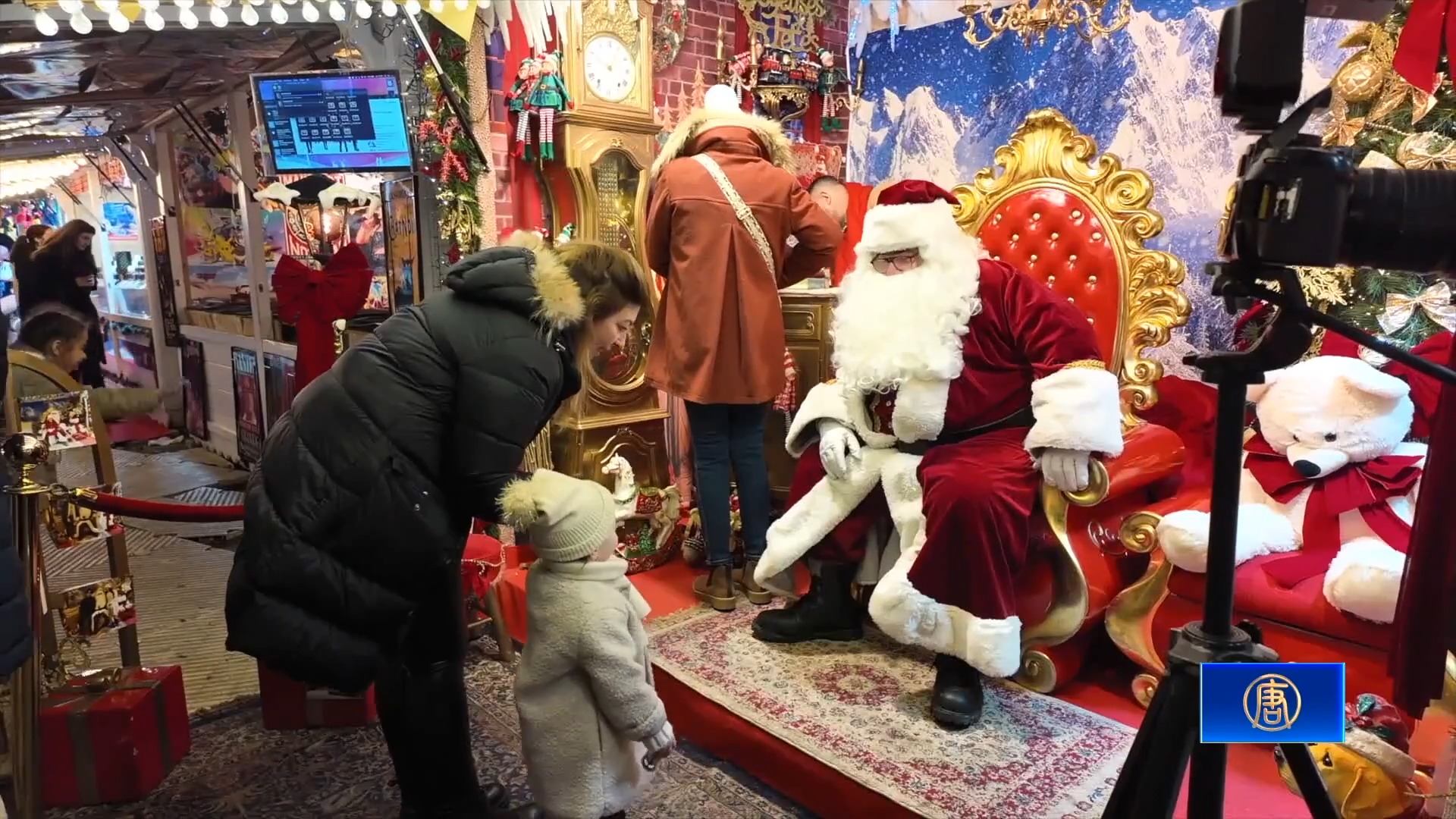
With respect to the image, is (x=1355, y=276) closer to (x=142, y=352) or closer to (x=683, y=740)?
(x=683, y=740)

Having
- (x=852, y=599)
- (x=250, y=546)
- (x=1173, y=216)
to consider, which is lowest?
(x=852, y=599)

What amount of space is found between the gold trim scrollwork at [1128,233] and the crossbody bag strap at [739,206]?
0.91 meters

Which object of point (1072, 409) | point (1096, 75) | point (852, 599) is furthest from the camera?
point (1096, 75)

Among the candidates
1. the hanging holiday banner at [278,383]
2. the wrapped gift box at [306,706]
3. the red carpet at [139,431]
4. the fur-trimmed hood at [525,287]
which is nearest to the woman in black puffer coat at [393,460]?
the fur-trimmed hood at [525,287]

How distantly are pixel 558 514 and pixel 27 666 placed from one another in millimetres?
1346

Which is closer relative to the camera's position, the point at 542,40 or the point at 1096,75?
the point at 542,40

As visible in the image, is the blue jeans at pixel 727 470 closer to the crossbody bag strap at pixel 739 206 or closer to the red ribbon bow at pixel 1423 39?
the crossbody bag strap at pixel 739 206

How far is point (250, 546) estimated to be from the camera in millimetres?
1681

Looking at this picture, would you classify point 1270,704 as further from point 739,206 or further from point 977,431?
point 739,206

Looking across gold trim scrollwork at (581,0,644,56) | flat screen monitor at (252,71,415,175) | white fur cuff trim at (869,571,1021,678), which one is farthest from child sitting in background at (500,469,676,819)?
flat screen monitor at (252,71,415,175)

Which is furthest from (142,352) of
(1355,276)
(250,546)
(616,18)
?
(1355,276)

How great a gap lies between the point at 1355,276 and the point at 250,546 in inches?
113

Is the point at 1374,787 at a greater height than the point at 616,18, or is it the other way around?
the point at 616,18

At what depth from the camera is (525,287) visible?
169 cm
